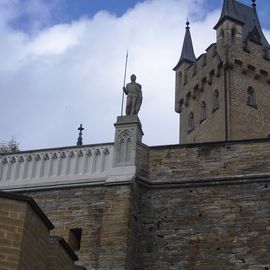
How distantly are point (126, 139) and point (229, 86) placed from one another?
17.9 metres

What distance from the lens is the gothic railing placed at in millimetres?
17000

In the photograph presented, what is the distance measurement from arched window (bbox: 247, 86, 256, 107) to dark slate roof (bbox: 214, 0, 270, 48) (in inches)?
119

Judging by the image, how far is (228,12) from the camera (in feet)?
120

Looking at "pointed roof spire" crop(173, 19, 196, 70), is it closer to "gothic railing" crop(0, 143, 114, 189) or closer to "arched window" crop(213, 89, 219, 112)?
"arched window" crop(213, 89, 219, 112)

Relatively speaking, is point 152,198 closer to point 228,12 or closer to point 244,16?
point 228,12

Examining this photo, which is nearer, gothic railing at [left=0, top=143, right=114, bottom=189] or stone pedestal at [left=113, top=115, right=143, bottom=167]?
stone pedestal at [left=113, top=115, right=143, bottom=167]

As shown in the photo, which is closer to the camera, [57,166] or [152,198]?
[152,198]

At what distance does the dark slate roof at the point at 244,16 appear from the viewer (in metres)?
36.5

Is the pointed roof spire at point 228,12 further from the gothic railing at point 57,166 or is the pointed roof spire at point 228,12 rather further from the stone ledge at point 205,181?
the stone ledge at point 205,181

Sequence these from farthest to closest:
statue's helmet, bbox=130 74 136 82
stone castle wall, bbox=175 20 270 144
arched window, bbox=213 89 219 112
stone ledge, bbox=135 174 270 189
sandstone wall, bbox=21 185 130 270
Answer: arched window, bbox=213 89 219 112, stone castle wall, bbox=175 20 270 144, statue's helmet, bbox=130 74 136 82, stone ledge, bbox=135 174 270 189, sandstone wall, bbox=21 185 130 270

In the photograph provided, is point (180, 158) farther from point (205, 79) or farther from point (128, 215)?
point (205, 79)

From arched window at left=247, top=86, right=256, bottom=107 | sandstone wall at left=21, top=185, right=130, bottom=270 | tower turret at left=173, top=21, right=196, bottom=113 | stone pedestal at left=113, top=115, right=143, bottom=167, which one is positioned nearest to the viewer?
sandstone wall at left=21, top=185, right=130, bottom=270

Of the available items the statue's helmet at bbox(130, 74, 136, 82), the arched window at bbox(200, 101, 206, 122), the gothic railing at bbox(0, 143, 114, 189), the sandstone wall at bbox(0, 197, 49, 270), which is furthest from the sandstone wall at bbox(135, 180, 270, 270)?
the arched window at bbox(200, 101, 206, 122)

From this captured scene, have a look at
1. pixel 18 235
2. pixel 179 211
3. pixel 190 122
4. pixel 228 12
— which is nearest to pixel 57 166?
pixel 179 211
